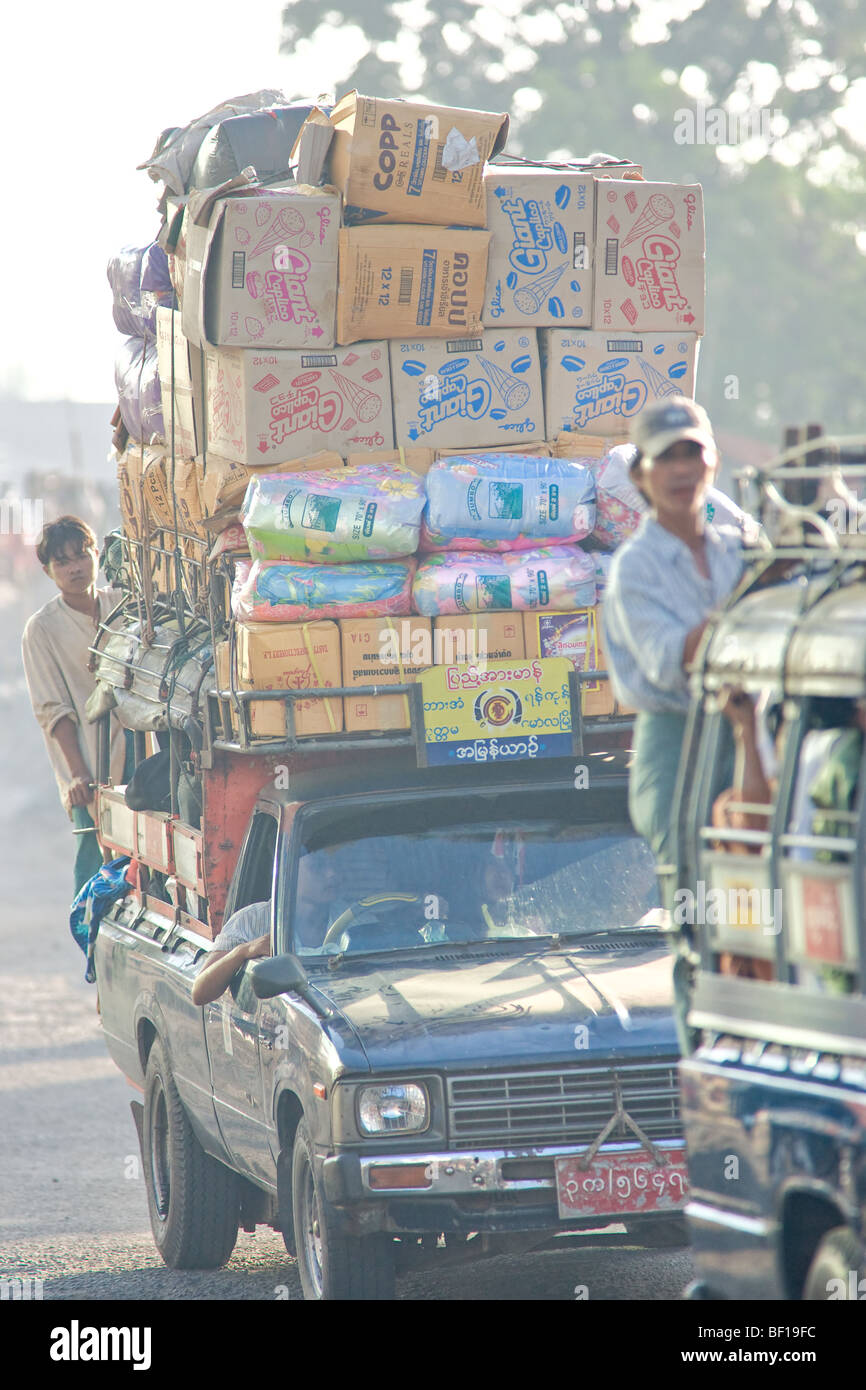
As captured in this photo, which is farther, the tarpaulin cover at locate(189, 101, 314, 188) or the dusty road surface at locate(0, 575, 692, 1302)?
the tarpaulin cover at locate(189, 101, 314, 188)

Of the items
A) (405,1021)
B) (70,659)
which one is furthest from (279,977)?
(70,659)

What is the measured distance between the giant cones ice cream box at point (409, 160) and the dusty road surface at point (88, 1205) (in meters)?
3.74

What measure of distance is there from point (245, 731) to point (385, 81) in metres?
35.4

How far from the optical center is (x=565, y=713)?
6.98 m

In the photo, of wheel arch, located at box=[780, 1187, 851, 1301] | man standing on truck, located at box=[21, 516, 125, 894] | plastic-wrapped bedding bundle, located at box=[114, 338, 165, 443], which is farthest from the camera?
man standing on truck, located at box=[21, 516, 125, 894]

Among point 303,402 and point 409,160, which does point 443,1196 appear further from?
point 409,160

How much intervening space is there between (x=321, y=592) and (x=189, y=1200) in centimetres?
252

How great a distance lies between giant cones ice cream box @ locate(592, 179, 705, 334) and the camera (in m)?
7.63

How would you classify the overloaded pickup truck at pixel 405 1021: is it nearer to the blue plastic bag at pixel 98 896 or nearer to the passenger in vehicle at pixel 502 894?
the passenger in vehicle at pixel 502 894

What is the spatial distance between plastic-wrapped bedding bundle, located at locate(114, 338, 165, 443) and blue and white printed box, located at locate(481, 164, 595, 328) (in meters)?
1.77

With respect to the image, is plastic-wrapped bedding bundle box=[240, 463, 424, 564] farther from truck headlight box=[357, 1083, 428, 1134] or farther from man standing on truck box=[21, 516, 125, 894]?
man standing on truck box=[21, 516, 125, 894]

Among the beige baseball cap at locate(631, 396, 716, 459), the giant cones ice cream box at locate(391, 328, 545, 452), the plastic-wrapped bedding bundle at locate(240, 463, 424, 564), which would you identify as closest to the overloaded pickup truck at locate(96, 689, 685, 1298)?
the plastic-wrapped bedding bundle at locate(240, 463, 424, 564)

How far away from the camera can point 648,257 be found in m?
7.69

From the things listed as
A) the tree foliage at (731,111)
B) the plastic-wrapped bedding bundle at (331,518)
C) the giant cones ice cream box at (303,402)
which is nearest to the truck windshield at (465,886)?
the plastic-wrapped bedding bundle at (331,518)
